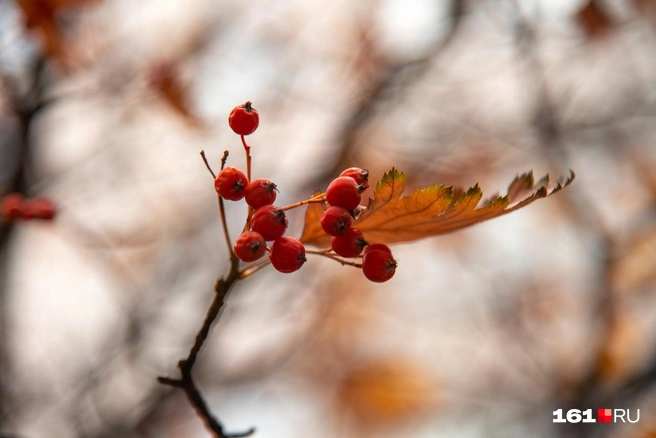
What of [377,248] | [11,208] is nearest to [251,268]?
[377,248]

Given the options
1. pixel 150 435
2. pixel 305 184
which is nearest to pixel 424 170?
pixel 305 184

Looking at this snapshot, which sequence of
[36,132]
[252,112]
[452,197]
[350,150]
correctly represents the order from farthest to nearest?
[350,150]
[36,132]
[252,112]
[452,197]

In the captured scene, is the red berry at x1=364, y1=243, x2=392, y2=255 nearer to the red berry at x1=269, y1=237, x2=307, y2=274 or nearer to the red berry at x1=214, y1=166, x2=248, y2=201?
the red berry at x1=269, y1=237, x2=307, y2=274

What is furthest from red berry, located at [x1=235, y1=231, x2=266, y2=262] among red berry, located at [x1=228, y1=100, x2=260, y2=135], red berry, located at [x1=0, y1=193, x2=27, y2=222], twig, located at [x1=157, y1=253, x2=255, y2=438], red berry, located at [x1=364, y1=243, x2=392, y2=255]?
red berry, located at [x1=0, y1=193, x2=27, y2=222]

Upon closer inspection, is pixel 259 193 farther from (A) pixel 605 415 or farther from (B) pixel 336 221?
(A) pixel 605 415

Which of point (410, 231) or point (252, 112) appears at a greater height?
point (252, 112)

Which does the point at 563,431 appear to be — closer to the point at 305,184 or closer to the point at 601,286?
the point at 601,286

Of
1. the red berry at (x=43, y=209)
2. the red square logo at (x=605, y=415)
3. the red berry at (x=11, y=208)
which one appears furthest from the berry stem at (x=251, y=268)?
the red square logo at (x=605, y=415)

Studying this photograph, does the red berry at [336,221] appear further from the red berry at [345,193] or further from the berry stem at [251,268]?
the berry stem at [251,268]
